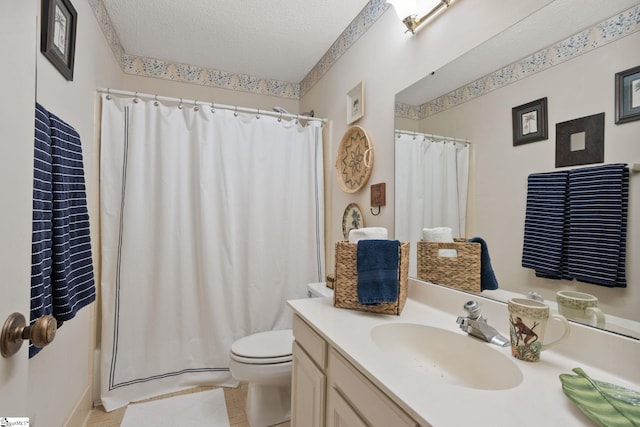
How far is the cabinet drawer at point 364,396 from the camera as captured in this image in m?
0.67

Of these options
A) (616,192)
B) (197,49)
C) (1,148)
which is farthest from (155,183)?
(616,192)

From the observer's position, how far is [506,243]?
3.47ft

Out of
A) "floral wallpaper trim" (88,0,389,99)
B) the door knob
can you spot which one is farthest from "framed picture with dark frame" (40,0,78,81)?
the door knob

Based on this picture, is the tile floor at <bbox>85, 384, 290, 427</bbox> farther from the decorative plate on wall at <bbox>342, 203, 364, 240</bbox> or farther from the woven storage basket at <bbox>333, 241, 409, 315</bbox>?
the decorative plate on wall at <bbox>342, 203, 364, 240</bbox>

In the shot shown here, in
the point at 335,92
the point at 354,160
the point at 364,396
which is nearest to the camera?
the point at 364,396

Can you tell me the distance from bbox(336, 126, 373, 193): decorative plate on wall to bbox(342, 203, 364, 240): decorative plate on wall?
0.39 feet

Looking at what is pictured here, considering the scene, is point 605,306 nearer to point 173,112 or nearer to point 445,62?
point 445,62

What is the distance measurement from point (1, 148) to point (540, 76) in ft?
4.42

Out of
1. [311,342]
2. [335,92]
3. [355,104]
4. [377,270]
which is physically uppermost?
[335,92]

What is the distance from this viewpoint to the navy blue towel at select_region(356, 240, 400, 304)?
1.16 metres

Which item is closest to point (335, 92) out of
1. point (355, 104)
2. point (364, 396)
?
point (355, 104)

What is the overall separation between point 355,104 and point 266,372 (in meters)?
1.67

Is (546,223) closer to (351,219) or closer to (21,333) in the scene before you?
(351,219)

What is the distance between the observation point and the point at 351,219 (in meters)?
2.04
